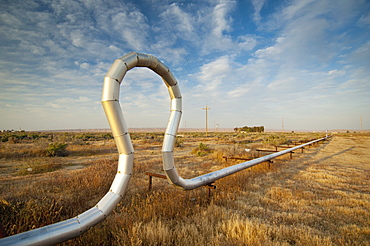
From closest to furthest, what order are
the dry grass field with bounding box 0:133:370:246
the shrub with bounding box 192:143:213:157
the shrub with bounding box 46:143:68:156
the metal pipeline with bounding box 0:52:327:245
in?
the metal pipeline with bounding box 0:52:327:245 → the dry grass field with bounding box 0:133:370:246 → the shrub with bounding box 46:143:68:156 → the shrub with bounding box 192:143:213:157

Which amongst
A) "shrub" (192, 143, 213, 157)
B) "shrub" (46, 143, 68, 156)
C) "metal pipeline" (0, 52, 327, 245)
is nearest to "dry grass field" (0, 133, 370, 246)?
"metal pipeline" (0, 52, 327, 245)

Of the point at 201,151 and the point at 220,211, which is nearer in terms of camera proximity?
the point at 220,211

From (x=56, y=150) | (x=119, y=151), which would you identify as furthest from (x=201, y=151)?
(x=119, y=151)

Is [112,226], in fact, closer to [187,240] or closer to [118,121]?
[187,240]

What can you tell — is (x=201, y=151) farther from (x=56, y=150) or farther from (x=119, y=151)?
(x=119, y=151)

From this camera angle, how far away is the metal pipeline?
1948mm

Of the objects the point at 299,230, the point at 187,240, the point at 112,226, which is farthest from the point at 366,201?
the point at 112,226

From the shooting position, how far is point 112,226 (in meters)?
3.81

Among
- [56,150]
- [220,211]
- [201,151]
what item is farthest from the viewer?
[201,151]

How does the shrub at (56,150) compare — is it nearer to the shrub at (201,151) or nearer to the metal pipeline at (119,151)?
the shrub at (201,151)

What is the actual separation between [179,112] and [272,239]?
3145mm

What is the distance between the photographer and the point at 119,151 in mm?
2490

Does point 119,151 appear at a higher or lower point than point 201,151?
higher

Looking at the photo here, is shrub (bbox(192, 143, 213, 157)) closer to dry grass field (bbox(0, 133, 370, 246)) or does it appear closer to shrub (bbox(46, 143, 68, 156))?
dry grass field (bbox(0, 133, 370, 246))
